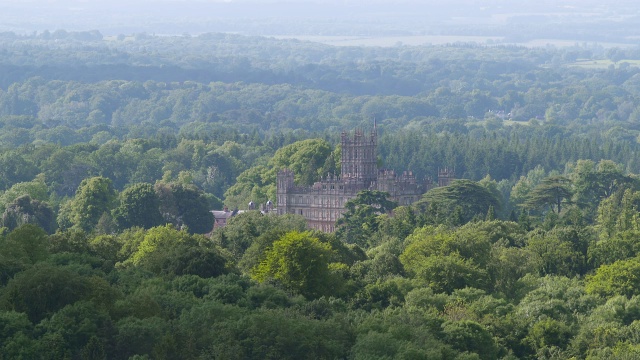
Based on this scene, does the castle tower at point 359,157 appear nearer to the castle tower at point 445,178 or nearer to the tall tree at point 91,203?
the castle tower at point 445,178

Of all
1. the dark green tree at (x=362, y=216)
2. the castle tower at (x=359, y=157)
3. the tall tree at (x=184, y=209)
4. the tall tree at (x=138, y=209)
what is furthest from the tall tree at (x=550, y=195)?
the tall tree at (x=138, y=209)

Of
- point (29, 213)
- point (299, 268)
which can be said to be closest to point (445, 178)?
point (29, 213)

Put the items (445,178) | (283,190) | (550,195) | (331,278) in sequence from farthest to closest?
(445,178)
(550,195)
(283,190)
(331,278)

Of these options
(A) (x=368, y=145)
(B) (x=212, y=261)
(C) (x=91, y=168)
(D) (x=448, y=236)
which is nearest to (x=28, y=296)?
(B) (x=212, y=261)

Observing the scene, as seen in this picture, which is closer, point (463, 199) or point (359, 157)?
point (463, 199)

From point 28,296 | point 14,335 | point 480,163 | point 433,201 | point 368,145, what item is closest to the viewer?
point 14,335

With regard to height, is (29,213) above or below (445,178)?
above

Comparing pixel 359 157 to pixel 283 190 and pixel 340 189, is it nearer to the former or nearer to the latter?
pixel 340 189

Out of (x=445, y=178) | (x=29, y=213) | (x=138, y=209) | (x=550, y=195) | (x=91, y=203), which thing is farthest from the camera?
(x=445, y=178)

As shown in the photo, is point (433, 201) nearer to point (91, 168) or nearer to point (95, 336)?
point (91, 168)
